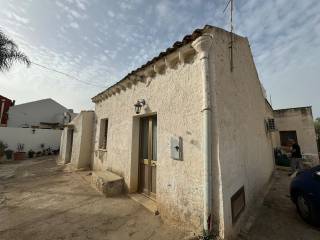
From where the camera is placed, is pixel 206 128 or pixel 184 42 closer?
pixel 206 128

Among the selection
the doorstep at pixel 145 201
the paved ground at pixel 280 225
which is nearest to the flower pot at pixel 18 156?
the doorstep at pixel 145 201

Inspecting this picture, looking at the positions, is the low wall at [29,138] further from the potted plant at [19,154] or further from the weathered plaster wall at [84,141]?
the weathered plaster wall at [84,141]

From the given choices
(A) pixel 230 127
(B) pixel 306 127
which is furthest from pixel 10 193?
(B) pixel 306 127

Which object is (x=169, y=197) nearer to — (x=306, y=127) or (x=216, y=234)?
(x=216, y=234)

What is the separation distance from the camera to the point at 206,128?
285 cm

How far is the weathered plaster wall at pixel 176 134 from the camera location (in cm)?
304

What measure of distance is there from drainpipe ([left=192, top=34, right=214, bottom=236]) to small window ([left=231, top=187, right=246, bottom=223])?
26.5 inches

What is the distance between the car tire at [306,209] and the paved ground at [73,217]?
8.81 feet

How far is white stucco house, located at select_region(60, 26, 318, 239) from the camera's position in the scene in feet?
9.22

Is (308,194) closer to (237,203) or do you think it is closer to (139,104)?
(237,203)

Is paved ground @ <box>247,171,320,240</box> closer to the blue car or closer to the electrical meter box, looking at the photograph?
the blue car

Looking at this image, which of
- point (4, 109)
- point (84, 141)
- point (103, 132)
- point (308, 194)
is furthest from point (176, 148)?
point (4, 109)

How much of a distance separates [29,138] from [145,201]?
57.0 feet

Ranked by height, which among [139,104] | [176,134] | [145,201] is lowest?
[145,201]
